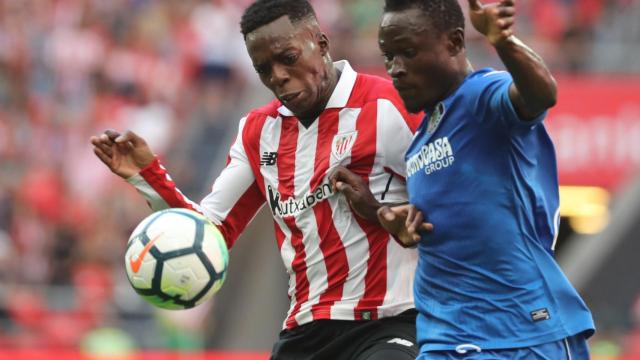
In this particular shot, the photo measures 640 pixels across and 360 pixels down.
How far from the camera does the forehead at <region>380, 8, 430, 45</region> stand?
4992 millimetres

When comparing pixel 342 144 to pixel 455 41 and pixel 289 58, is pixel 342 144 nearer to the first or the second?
pixel 289 58

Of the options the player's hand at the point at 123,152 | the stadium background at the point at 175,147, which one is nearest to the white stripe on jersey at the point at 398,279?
the player's hand at the point at 123,152

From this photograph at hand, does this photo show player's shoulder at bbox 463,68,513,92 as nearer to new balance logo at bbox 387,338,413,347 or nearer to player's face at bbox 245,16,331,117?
player's face at bbox 245,16,331,117

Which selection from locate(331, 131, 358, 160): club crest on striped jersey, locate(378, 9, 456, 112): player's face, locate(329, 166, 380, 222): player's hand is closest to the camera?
locate(378, 9, 456, 112): player's face

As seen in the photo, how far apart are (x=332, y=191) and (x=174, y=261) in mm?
809

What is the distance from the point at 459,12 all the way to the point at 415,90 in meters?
0.36

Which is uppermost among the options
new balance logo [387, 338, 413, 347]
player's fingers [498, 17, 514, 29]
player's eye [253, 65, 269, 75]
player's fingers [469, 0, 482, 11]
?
player's fingers [469, 0, 482, 11]

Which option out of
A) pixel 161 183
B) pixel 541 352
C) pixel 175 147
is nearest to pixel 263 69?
pixel 161 183

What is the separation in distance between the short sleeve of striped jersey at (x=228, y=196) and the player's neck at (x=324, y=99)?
0.40m

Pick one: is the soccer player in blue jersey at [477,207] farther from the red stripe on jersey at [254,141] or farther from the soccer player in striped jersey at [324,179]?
the red stripe on jersey at [254,141]

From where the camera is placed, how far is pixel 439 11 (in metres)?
5.02

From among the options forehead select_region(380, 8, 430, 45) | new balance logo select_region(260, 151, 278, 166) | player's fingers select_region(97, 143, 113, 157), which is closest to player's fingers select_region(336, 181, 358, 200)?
new balance logo select_region(260, 151, 278, 166)

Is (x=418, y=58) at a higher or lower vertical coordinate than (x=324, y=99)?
higher

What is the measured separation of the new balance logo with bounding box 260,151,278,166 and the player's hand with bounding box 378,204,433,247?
97cm
